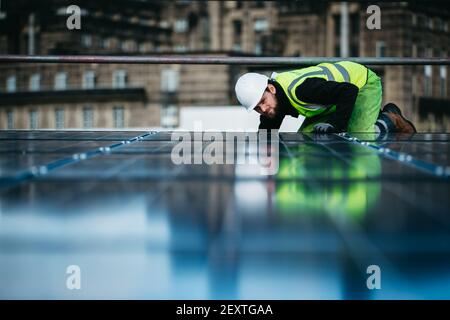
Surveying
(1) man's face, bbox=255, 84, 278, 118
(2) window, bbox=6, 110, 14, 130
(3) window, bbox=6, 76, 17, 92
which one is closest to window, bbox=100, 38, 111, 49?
(3) window, bbox=6, 76, 17, 92

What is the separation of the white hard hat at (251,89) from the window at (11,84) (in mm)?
82207

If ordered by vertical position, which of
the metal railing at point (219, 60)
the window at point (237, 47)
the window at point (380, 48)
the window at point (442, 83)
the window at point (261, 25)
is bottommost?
the metal railing at point (219, 60)

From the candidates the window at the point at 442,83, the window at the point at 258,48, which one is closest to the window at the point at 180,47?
the window at the point at 258,48

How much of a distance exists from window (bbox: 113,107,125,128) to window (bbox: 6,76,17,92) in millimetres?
12902

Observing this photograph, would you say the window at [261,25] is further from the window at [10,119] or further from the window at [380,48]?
the window at [10,119]

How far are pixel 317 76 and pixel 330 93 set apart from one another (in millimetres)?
379

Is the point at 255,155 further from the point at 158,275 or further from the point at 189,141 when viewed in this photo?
the point at 158,275

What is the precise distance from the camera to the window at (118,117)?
79438 millimetres

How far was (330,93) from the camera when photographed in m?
5.61

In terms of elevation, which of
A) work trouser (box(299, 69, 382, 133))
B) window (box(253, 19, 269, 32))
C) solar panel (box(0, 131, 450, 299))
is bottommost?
solar panel (box(0, 131, 450, 299))

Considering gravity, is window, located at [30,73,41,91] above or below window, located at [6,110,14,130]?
above

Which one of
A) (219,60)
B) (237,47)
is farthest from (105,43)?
(219,60)

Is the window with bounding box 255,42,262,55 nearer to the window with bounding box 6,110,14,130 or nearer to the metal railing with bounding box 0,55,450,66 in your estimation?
the window with bounding box 6,110,14,130

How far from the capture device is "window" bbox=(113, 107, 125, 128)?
3127 inches
